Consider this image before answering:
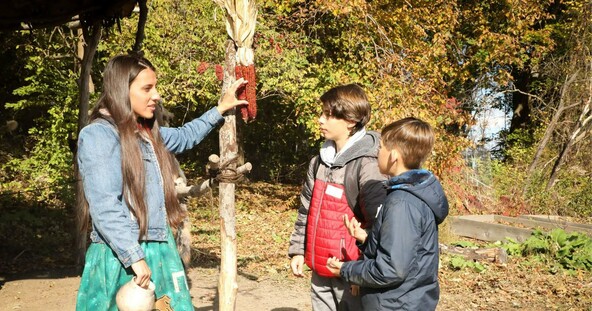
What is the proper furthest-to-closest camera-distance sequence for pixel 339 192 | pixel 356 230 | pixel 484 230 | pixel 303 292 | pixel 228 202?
pixel 484 230 < pixel 303 292 < pixel 228 202 < pixel 339 192 < pixel 356 230

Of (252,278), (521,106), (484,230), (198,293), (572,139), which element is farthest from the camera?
(521,106)

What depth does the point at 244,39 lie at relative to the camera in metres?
3.59

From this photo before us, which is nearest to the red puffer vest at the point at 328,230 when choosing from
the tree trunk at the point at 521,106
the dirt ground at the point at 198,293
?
the dirt ground at the point at 198,293

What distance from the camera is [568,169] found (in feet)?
44.9

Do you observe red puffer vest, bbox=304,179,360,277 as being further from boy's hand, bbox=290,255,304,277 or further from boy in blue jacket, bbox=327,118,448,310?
boy in blue jacket, bbox=327,118,448,310

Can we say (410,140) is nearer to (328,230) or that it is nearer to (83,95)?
(328,230)

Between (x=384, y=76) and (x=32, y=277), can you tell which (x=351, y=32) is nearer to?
(x=384, y=76)

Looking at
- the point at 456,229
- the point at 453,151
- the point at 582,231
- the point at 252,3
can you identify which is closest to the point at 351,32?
the point at 453,151

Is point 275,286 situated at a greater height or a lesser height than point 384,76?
lesser

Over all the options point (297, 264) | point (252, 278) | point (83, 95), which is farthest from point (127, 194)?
point (252, 278)

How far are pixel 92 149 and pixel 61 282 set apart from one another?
5.18 metres

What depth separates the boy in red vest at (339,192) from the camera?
3.39 m

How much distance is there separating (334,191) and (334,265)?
424mm

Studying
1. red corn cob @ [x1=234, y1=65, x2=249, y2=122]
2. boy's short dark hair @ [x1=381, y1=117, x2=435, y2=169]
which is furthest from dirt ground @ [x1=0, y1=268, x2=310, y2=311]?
boy's short dark hair @ [x1=381, y1=117, x2=435, y2=169]
